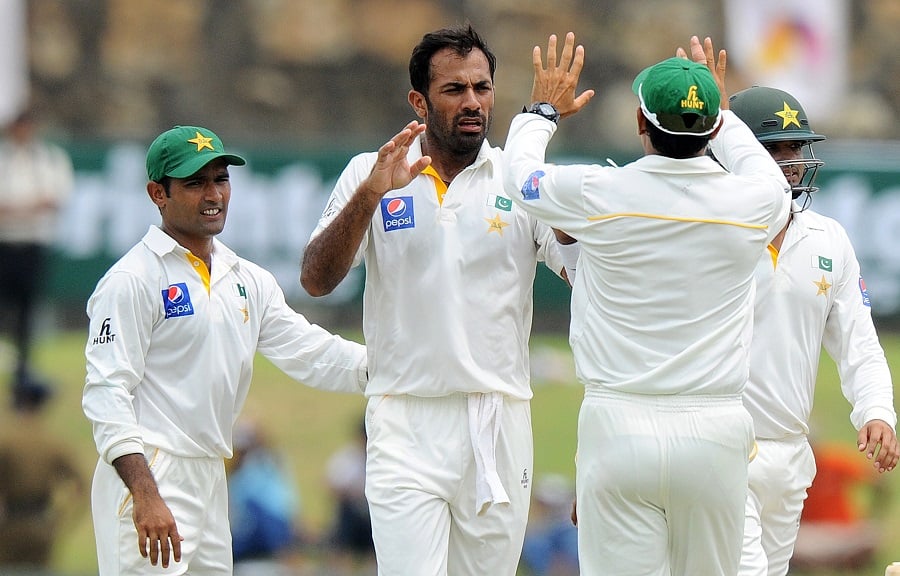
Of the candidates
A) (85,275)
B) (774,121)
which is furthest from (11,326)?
(774,121)

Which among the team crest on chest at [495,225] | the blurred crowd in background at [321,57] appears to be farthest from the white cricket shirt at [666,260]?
the blurred crowd in background at [321,57]

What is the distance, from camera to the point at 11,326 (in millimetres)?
11766

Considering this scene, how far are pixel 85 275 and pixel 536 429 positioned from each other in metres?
3.51

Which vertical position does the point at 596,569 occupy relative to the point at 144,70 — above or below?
below

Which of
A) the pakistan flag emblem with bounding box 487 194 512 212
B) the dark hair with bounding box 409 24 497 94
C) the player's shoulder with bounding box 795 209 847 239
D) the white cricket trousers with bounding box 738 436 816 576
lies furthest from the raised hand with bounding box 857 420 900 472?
the dark hair with bounding box 409 24 497 94

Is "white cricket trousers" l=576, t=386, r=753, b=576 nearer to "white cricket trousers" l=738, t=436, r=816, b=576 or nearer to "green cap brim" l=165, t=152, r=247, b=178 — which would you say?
"white cricket trousers" l=738, t=436, r=816, b=576

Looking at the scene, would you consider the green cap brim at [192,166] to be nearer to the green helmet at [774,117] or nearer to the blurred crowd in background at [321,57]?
the green helmet at [774,117]

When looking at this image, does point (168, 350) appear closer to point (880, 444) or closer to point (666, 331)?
point (666, 331)

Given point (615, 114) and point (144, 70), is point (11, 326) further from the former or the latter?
point (615, 114)

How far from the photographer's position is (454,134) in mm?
5312

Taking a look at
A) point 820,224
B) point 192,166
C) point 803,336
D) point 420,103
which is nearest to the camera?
point 192,166

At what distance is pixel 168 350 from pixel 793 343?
210 centimetres

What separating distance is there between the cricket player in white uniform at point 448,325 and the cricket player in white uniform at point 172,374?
1.25 ft

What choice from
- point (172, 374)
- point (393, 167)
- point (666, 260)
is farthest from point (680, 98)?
point (172, 374)
